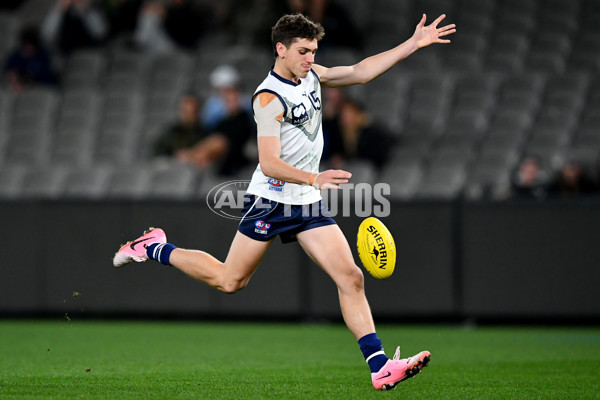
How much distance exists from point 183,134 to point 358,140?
2.56 m

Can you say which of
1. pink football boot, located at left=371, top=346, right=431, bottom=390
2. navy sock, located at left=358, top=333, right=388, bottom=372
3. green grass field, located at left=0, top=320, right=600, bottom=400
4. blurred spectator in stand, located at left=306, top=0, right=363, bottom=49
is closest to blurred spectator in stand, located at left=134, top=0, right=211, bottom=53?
blurred spectator in stand, located at left=306, top=0, right=363, bottom=49

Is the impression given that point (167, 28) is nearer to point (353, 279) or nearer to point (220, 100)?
point (220, 100)

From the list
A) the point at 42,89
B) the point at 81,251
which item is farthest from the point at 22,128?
A: the point at 81,251

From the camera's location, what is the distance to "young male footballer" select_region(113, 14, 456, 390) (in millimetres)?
6332

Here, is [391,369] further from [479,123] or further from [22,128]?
[22,128]

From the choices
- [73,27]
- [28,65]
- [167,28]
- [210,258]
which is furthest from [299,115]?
[73,27]

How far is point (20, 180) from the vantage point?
47.3ft

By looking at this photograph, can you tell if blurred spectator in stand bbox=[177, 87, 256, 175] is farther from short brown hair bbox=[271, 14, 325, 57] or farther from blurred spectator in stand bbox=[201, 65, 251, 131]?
short brown hair bbox=[271, 14, 325, 57]

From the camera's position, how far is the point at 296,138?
21.7ft

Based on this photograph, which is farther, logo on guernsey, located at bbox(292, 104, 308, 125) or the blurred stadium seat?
the blurred stadium seat

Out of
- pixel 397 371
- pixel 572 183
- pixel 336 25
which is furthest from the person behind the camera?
pixel 336 25

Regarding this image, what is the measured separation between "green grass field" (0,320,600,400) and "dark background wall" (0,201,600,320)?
274 millimetres

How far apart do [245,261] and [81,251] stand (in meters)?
Result: 6.29

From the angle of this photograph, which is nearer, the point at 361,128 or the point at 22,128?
the point at 361,128
